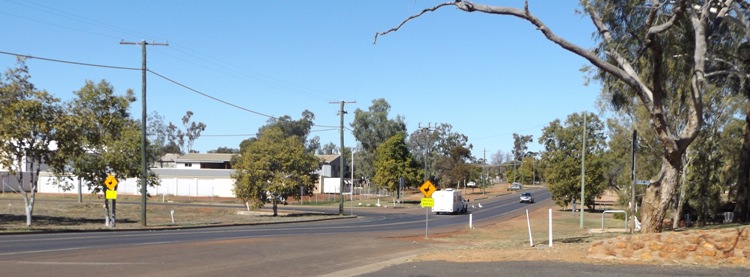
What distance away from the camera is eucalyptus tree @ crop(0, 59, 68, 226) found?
113ft

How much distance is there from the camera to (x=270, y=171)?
54.0 metres

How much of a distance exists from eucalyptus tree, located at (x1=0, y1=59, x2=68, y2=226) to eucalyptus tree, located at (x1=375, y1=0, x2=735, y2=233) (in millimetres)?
24948

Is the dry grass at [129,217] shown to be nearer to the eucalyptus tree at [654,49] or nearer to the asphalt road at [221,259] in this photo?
the asphalt road at [221,259]

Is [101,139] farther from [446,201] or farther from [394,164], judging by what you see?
[394,164]

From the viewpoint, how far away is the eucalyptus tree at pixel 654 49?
17281 mm

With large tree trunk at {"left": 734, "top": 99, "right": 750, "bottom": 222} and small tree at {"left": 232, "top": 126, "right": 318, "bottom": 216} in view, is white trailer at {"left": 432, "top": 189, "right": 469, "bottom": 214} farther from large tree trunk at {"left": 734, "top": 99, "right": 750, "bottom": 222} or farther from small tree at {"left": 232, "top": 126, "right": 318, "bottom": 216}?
large tree trunk at {"left": 734, "top": 99, "right": 750, "bottom": 222}

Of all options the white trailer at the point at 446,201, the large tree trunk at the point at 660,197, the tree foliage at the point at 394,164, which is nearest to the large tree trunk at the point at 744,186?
the large tree trunk at the point at 660,197

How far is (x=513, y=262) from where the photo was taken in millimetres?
15055

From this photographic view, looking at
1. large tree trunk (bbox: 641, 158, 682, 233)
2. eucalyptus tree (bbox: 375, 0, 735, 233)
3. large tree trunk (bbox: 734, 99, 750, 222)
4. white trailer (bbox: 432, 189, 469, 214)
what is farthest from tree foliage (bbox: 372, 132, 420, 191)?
large tree trunk (bbox: 641, 158, 682, 233)

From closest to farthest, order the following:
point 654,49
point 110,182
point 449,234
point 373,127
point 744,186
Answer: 1. point 654,49
2. point 744,186
3. point 449,234
4. point 110,182
5. point 373,127

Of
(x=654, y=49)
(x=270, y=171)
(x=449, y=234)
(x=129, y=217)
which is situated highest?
(x=654, y=49)

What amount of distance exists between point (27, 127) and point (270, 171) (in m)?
21.6

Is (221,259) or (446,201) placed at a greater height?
(221,259)

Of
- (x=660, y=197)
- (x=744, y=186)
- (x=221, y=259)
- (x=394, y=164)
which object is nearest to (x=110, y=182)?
(x=221, y=259)
